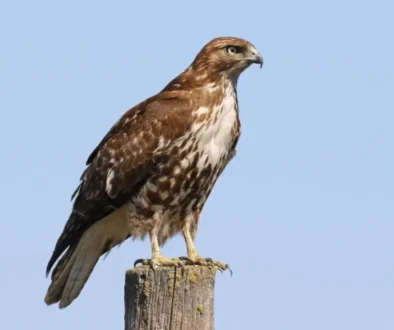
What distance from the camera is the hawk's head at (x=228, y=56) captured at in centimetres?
833

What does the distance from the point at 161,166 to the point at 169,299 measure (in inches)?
103

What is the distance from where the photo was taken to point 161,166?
8180mm

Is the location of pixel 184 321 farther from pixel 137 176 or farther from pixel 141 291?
pixel 137 176

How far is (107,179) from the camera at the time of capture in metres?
8.45

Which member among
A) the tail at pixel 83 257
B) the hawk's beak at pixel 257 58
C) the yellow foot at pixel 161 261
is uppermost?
the hawk's beak at pixel 257 58

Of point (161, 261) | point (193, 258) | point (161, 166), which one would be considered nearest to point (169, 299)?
point (161, 261)

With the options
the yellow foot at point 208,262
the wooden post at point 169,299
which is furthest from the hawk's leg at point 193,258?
the wooden post at point 169,299

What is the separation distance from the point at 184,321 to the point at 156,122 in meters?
2.90

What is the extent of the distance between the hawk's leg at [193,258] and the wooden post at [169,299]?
113cm

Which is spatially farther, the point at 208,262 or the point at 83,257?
the point at 83,257

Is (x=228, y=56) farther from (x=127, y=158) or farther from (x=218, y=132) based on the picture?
(x=127, y=158)

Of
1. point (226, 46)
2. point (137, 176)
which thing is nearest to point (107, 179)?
point (137, 176)

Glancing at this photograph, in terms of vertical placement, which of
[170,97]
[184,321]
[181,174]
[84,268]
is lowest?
[184,321]

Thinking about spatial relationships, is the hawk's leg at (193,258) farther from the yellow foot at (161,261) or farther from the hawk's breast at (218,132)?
the hawk's breast at (218,132)
